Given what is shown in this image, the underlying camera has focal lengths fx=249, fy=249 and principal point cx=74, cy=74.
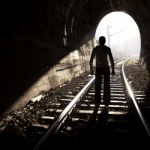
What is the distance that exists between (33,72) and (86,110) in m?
2.56

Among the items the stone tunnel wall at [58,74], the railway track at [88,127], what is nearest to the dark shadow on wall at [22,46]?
the stone tunnel wall at [58,74]

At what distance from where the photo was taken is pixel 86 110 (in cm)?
614

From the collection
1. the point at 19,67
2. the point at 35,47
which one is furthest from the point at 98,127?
the point at 35,47

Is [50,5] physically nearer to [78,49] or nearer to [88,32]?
[78,49]

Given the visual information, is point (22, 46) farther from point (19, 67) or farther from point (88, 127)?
point (88, 127)

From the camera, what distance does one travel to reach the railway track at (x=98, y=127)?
13.5 feet

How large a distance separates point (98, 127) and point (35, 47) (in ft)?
14.2

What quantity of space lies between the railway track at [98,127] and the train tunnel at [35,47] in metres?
1.67

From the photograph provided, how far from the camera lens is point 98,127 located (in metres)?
4.82

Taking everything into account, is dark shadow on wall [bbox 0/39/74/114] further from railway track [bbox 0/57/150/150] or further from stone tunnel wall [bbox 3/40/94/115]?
railway track [bbox 0/57/150/150]

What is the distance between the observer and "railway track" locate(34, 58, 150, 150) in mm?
4129

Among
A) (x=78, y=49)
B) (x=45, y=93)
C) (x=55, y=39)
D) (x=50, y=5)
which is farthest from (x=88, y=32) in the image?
(x=45, y=93)

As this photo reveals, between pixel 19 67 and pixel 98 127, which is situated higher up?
pixel 19 67

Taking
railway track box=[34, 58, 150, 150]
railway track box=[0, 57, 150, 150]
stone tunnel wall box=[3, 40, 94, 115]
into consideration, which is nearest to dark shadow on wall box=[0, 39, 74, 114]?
stone tunnel wall box=[3, 40, 94, 115]
